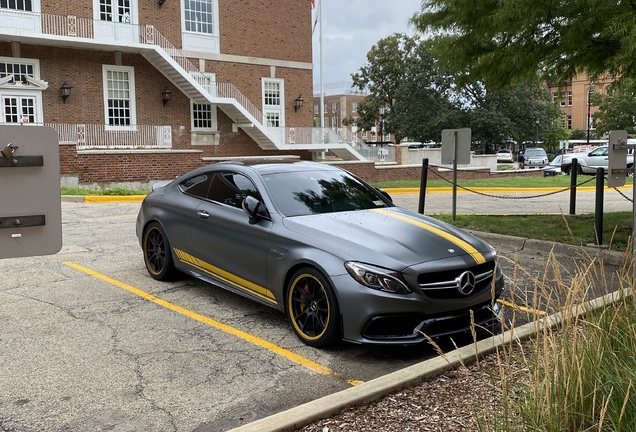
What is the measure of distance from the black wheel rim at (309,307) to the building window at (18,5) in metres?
22.8

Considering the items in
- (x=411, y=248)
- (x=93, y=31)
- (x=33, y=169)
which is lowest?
(x=411, y=248)

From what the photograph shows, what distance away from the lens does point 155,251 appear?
7.52m

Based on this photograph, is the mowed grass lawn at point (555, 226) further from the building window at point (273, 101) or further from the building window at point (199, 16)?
the building window at point (273, 101)

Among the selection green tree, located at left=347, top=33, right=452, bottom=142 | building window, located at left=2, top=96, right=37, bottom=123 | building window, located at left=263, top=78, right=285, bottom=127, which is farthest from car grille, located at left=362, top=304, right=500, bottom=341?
green tree, located at left=347, top=33, right=452, bottom=142

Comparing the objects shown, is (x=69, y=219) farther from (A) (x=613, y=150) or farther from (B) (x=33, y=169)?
(B) (x=33, y=169)

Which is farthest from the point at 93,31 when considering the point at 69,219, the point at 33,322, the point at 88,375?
the point at 88,375

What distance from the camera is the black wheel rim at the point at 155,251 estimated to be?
291 inches

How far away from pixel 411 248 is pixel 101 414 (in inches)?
104

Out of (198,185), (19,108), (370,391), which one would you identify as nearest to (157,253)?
(198,185)

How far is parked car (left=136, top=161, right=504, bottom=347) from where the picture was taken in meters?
4.85

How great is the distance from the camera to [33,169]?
252cm

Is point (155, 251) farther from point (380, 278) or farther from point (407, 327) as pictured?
point (407, 327)

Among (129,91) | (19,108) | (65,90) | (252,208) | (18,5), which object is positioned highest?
(18,5)

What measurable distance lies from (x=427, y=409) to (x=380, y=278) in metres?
1.30
